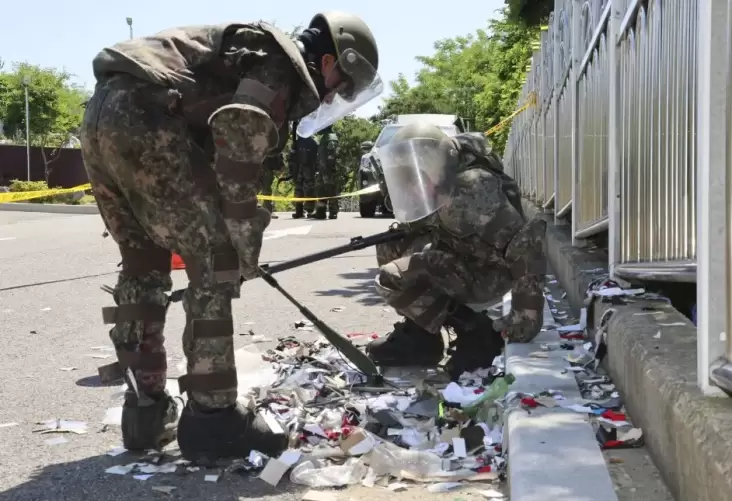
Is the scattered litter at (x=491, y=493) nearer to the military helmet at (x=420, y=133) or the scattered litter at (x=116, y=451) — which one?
the scattered litter at (x=116, y=451)

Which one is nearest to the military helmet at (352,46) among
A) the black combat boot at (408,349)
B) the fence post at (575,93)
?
the black combat boot at (408,349)

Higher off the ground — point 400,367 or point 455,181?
point 455,181

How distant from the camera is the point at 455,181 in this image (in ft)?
14.8

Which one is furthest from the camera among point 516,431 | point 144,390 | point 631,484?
point 144,390

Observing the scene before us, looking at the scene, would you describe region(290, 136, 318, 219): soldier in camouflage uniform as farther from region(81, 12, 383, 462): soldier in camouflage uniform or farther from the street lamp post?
the street lamp post

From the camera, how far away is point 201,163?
339 cm

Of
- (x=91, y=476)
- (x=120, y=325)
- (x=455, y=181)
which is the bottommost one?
(x=91, y=476)

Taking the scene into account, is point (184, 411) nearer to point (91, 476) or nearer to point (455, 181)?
point (91, 476)

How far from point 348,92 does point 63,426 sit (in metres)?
1.82

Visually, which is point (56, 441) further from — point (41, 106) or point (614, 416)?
point (41, 106)

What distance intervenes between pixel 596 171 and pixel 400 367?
179 centimetres

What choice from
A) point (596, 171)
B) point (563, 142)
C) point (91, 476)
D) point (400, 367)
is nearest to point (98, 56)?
point (91, 476)

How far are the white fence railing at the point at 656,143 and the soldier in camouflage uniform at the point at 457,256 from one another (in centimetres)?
46

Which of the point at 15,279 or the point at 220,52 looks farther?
the point at 15,279
